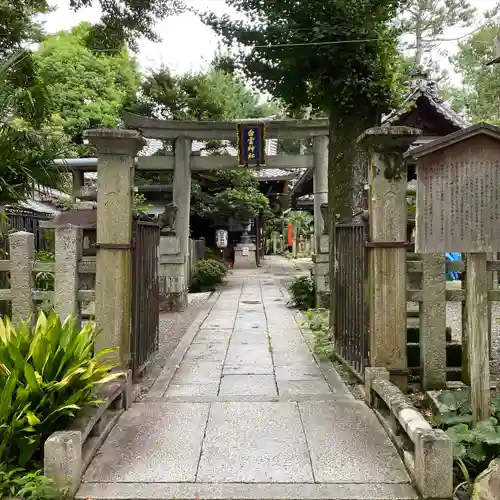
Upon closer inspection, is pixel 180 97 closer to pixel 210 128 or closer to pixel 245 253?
pixel 210 128

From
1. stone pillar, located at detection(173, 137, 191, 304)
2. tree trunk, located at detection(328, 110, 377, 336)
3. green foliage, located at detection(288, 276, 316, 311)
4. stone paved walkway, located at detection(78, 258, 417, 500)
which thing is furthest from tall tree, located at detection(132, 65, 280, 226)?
stone paved walkway, located at detection(78, 258, 417, 500)

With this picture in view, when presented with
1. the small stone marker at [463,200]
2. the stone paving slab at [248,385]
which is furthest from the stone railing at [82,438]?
the small stone marker at [463,200]

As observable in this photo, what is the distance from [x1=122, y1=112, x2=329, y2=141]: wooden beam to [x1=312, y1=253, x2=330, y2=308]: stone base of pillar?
337 centimetres

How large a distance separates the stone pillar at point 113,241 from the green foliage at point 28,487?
1.74m

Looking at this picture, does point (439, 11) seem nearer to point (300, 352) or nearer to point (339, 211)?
point (339, 211)

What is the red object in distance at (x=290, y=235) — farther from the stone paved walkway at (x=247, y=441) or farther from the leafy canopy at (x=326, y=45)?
the stone paved walkway at (x=247, y=441)

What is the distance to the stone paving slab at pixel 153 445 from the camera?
342cm

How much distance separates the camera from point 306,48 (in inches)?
304

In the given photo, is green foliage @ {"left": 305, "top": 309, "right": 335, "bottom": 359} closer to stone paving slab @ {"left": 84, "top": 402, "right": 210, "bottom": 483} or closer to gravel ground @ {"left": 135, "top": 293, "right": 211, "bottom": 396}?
gravel ground @ {"left": 135, "top": 293, "right": 211, "bottom": 396}

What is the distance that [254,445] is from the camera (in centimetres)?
385

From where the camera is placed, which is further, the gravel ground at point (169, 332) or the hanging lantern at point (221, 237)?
the hanging lantern at point (221, 237)

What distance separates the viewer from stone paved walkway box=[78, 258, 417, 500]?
325 cm

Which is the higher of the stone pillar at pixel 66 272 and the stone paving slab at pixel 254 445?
the stone pillar at pixel 66 272

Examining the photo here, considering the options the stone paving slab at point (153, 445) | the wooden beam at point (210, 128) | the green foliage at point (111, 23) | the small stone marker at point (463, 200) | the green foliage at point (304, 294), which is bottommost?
the stone paving slab at point (153, 445)
